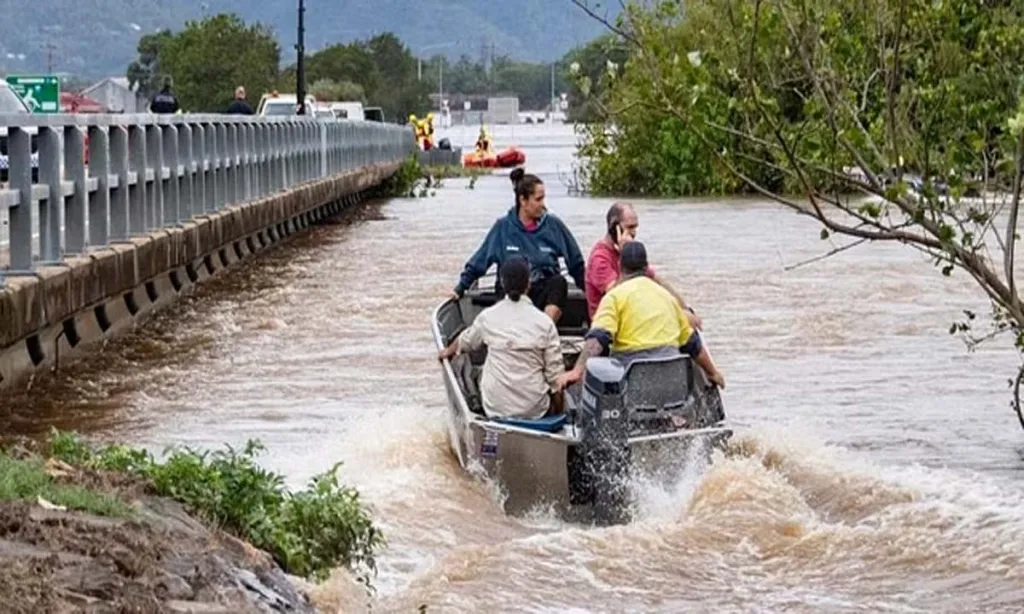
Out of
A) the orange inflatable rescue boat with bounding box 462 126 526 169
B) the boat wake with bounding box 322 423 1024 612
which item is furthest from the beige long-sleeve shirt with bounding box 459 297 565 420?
the orange inflatable rescue boat with bounding box 462 126 526 169

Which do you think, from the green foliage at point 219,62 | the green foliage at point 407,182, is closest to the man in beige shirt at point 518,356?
the green foliage at point 407,182

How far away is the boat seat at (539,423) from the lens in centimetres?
1225

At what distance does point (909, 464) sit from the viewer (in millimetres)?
14336

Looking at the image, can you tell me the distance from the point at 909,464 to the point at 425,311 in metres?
10.6

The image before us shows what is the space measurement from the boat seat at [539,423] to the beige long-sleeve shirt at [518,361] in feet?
0.61

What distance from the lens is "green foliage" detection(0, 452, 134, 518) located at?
870cm

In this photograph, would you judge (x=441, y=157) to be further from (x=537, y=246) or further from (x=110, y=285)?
(x=537, y=246)

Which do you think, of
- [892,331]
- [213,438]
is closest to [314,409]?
[213,438]

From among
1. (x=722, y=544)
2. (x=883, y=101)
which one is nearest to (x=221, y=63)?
(x=722, y=544)

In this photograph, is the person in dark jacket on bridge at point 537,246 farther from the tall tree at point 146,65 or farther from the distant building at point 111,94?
the tall tree at point 146,65

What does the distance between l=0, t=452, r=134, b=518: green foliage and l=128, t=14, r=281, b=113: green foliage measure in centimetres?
8319

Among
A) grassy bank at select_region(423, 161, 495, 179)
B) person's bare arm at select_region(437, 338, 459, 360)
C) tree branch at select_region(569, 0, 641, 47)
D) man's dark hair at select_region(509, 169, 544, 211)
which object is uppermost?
tree branch at select_region(569, 0, 641, 47)

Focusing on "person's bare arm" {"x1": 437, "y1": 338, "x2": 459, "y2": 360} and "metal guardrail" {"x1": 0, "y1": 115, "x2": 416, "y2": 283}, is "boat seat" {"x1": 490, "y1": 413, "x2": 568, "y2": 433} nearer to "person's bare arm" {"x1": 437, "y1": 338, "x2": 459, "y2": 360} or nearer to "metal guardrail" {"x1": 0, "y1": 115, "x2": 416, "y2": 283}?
"person's bare arm" {"x1": 437, "y1": 338, "x2": 459, "y2": 360}

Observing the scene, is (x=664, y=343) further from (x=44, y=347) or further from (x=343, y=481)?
(x=44, y=347)
